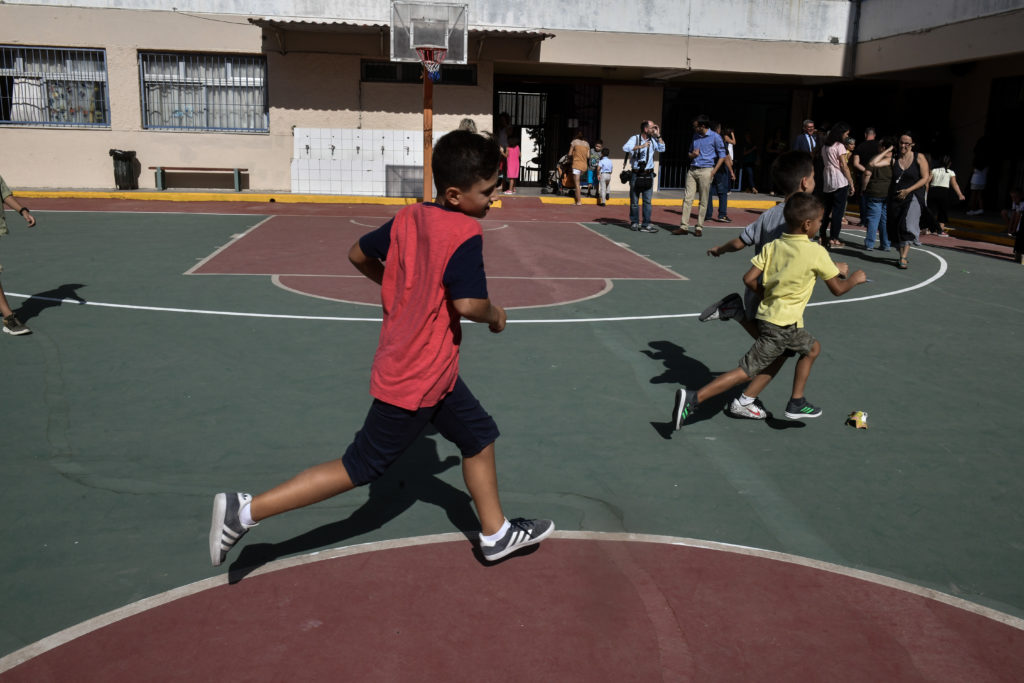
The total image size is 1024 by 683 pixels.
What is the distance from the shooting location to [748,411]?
19.9 ft

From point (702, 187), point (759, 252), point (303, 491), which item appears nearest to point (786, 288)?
point (759, 252)

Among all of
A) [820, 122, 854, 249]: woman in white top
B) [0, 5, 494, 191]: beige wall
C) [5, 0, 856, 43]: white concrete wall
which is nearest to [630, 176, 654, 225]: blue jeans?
[820, 122, 854, 249]: woman in white top

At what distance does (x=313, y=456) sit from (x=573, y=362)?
2723mm

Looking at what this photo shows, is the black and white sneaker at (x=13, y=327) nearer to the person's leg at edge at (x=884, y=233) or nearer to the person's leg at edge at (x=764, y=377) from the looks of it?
the person's leg at edge at (x=764, y=377)

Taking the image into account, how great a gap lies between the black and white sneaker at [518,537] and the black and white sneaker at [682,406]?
1727 mm

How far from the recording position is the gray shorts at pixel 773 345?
571cm

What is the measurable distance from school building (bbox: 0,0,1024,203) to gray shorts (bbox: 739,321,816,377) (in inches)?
649

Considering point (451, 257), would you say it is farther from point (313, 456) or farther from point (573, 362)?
point (573, 362)

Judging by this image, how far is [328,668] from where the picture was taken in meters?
3.22

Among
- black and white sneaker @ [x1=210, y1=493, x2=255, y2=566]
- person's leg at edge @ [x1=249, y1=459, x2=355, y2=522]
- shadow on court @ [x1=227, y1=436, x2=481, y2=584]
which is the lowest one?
shadow on court @ [x1=227, y1=436, x2=481, y2=584]

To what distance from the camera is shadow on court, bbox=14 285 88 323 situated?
8.57 metres

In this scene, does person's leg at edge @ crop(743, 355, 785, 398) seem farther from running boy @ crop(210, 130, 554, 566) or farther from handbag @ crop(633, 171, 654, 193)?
handbag @ crop(633, 171, 654, 193)

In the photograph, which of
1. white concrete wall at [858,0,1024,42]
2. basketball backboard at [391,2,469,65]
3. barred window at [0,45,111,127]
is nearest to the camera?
white concrete wall at [858,0,1024,42]

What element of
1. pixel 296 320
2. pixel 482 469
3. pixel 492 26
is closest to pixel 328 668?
pixel 482 469
